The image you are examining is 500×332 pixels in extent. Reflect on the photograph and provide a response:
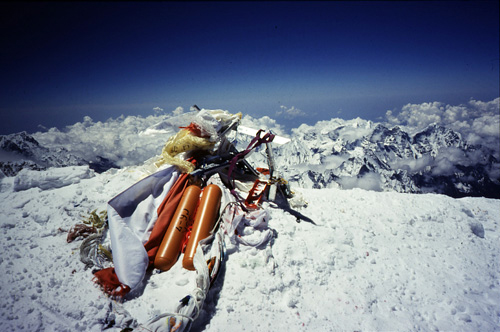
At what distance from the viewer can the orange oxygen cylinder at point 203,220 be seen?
13.6 ft

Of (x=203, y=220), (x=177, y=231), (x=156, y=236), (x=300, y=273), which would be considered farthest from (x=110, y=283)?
(x=300, y=273)

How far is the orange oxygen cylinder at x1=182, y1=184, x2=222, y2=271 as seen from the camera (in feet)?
13.6

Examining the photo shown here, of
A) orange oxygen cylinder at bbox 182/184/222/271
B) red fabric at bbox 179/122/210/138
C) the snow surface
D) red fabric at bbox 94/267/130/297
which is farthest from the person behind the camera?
red fabric at bbox 179/122/210/138

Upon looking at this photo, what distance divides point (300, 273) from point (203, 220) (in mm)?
2307

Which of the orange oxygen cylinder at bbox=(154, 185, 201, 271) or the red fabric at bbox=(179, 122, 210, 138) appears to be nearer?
the orange oxygen cylinder at bbox=(154, 185, 201, 271)

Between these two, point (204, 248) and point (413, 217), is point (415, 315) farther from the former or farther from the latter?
point (204, 248)

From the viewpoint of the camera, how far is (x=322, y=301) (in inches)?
157

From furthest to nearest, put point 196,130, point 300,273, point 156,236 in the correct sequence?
point 196,130
point 156,236
point 300,273

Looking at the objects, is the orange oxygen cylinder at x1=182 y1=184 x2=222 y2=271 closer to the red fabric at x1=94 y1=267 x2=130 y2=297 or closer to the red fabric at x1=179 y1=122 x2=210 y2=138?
the red fabric at x1=94 y1=267 x2=130 y2=297

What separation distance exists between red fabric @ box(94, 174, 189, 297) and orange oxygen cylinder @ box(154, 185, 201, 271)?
13 centimetres

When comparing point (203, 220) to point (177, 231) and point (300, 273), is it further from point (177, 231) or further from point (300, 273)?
point (300, 273)

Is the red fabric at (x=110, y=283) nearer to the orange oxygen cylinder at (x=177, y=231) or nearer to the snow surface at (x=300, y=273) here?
the snow surface at (x=300, y=273)

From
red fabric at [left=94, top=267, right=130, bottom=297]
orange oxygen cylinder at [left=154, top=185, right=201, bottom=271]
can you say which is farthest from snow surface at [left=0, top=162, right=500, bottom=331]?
orange oxygen cylinder at [left=154, top=185, right=201, bottom=271]

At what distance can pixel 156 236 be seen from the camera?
14.9 ft
